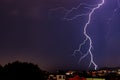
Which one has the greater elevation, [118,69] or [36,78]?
[118,69]

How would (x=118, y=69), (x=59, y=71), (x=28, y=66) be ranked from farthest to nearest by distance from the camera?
(x=118, y=69) < (x=59, y=71) < (x=28, y=66)

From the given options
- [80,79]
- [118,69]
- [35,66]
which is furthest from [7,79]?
[118,69]

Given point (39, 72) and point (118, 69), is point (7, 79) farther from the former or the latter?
point (118, 69)

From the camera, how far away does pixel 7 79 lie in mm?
Result: 26562

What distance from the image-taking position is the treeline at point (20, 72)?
26.9m

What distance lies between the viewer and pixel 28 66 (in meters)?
30.3

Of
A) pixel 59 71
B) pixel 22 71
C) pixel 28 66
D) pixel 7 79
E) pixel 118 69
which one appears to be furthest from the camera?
pixel 118 69

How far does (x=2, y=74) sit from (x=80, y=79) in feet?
27.2

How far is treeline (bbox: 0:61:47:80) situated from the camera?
26.9 m

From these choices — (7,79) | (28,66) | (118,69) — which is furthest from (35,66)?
(118,69)

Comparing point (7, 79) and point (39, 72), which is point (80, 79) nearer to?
point (39, 72)

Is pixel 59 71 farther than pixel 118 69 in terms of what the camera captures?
No

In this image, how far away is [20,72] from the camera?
27.8 meters

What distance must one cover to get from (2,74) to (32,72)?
2.49m
